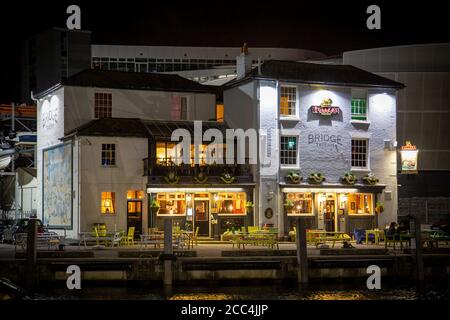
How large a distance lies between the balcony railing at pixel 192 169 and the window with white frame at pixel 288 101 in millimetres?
3812

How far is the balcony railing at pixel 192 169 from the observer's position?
48.7 m

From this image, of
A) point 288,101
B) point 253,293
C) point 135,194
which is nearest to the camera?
point 253,293

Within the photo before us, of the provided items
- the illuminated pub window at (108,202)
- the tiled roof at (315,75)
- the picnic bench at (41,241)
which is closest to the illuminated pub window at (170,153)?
the illuminated pub window at (108,202)

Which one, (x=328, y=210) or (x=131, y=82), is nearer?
(x=328, y=210)

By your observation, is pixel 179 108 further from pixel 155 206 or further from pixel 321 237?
pixel 321 237

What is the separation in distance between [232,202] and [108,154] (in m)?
7.56

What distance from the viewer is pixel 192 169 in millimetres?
49156

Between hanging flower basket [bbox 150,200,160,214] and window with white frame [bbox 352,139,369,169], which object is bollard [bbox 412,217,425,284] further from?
hanging flower basket [bbox 150,200,160,214]

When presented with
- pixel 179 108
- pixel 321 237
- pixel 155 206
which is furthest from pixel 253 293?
pixel 179 108

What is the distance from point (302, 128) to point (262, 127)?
262cm

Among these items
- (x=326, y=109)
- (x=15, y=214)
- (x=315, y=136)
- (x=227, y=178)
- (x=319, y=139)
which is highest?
(x=326, y=109)

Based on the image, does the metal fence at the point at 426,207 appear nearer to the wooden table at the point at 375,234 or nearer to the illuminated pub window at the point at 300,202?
the illuminated pub window at the point at 300,202

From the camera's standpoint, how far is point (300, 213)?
50250 millimetres
